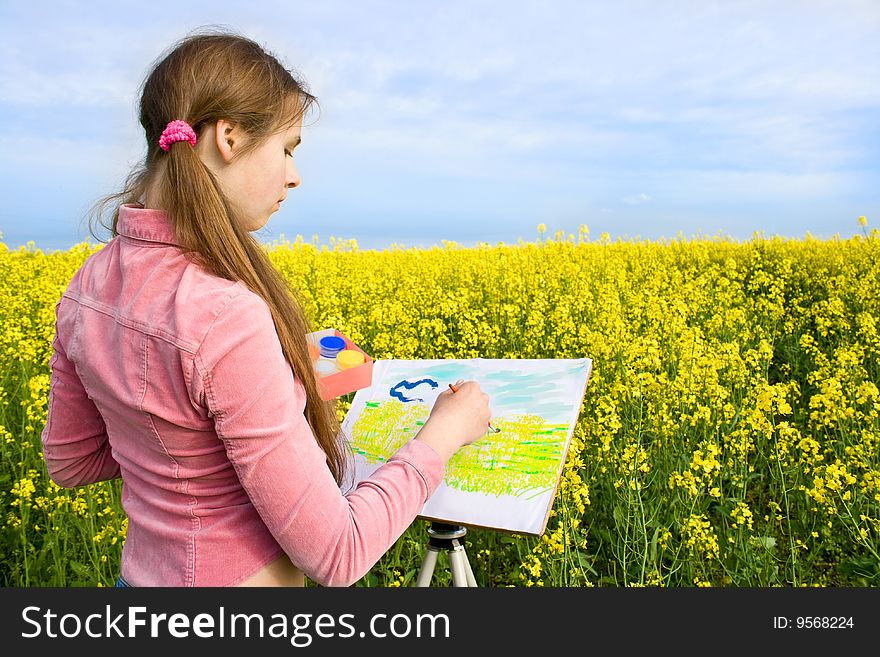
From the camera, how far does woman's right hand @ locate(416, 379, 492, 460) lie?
1393 millimetres

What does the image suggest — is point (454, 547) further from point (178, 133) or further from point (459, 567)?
point (178, 133)

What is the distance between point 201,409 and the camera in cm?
111

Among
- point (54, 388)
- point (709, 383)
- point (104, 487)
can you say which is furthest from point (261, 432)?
point (709, 383)

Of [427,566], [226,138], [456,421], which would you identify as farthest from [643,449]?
[226,138]

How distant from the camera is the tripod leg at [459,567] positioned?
5.78ft

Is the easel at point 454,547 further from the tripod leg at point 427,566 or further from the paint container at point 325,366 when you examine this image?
the paint container at point 325,366

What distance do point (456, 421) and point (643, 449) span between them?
2.30 metres

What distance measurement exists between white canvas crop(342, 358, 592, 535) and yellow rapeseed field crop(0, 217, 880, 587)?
307 mm

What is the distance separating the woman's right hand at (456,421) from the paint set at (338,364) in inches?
10.2

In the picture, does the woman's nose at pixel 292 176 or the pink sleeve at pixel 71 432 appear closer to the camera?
the woman's nose at pixel 292 176

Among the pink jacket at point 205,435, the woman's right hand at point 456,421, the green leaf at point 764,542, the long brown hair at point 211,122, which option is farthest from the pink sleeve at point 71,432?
the green leaf at point 764,542

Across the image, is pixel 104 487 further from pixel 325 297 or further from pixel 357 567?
pixel 325 297

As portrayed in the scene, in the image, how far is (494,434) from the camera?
77.0 inches

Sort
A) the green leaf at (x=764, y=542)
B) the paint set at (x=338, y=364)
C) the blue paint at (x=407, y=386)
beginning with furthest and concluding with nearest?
1. the green leaf at (x=764, y=542)
2. the blue paint at (x=407, y=386)
3. the paint set at (x=338, y=364)
